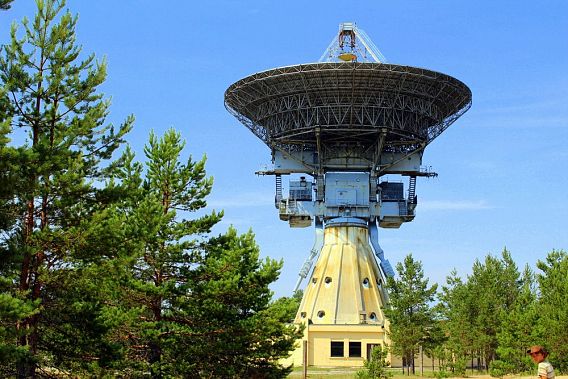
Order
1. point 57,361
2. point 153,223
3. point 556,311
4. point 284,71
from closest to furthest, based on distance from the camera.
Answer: point 57,361 → point 153,223 → point 556,311 → point 284,71

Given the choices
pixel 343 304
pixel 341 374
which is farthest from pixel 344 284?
pixel 341 374

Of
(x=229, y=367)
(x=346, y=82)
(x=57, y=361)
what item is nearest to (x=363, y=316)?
(x=346, y=82)

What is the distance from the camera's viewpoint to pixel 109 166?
2894cm

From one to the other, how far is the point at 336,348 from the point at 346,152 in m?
17.4

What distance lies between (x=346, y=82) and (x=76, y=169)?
44.1 metres

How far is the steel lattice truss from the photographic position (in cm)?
6788

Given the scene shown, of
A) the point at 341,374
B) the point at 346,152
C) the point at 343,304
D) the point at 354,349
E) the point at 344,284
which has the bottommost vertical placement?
the point at 341,374

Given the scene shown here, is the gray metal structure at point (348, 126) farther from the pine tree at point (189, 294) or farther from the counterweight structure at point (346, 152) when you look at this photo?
the pine tree at point (189, 294)

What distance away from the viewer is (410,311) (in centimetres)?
6425

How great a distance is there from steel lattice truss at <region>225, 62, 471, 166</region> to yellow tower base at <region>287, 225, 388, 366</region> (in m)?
8.54

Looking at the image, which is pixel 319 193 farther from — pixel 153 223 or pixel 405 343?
pixel 153 223

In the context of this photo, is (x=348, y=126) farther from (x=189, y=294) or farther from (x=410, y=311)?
(x=189, y=294)

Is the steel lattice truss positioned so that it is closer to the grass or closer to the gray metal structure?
the gray metal structure

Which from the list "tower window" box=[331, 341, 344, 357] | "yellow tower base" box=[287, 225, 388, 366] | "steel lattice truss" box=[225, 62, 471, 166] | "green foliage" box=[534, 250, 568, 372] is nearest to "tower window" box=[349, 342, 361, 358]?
"yellow tower base" box=[287, 225, 388, 366]
